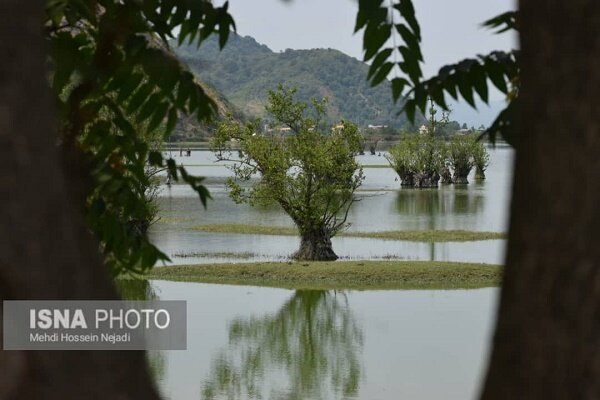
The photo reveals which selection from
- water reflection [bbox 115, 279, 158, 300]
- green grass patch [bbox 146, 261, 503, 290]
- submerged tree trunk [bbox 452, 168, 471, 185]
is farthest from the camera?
submerged tree trunk [bbox 452, 168, 471, 185]

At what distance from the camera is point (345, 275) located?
1809 cm

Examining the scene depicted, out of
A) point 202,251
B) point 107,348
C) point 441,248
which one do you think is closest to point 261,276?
point 202,251

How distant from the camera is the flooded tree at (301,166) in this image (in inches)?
875

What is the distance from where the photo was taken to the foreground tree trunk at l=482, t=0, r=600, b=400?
1.24 metres

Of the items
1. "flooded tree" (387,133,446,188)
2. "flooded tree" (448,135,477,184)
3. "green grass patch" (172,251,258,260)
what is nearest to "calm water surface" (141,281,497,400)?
"green grass patch" (172,251,258,260)

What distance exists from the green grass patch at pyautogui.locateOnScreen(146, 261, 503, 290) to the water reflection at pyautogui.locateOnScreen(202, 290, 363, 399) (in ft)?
3.15

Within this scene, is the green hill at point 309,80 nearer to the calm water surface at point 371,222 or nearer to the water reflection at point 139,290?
the calm water surface at point 371,222

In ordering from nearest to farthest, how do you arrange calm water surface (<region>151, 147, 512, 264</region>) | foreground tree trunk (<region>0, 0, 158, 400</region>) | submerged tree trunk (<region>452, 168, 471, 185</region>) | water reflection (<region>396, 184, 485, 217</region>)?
foreground tree trunk (<region>0, 0, 158, 400</region>) < calm water surface (<region>151, 147, 512, 264</region>) < water reflection (<region>396, 184, 485, 217</region>) < submerged tree trunk (<region>452, 168, 471, 185</region>)

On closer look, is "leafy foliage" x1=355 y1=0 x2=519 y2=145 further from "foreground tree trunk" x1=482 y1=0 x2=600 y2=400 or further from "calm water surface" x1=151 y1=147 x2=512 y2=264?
"calm water surface" x1=151 y1=147 x2=512 y2=264

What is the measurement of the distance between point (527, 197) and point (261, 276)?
1738 cm

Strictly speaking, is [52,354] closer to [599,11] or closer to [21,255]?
[21,255]

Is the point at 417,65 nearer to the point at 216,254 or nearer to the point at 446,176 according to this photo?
the point at 216,254

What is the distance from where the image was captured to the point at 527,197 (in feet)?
4.18

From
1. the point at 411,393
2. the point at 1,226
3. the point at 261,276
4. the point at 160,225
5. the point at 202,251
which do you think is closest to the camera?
the point at 1,226
